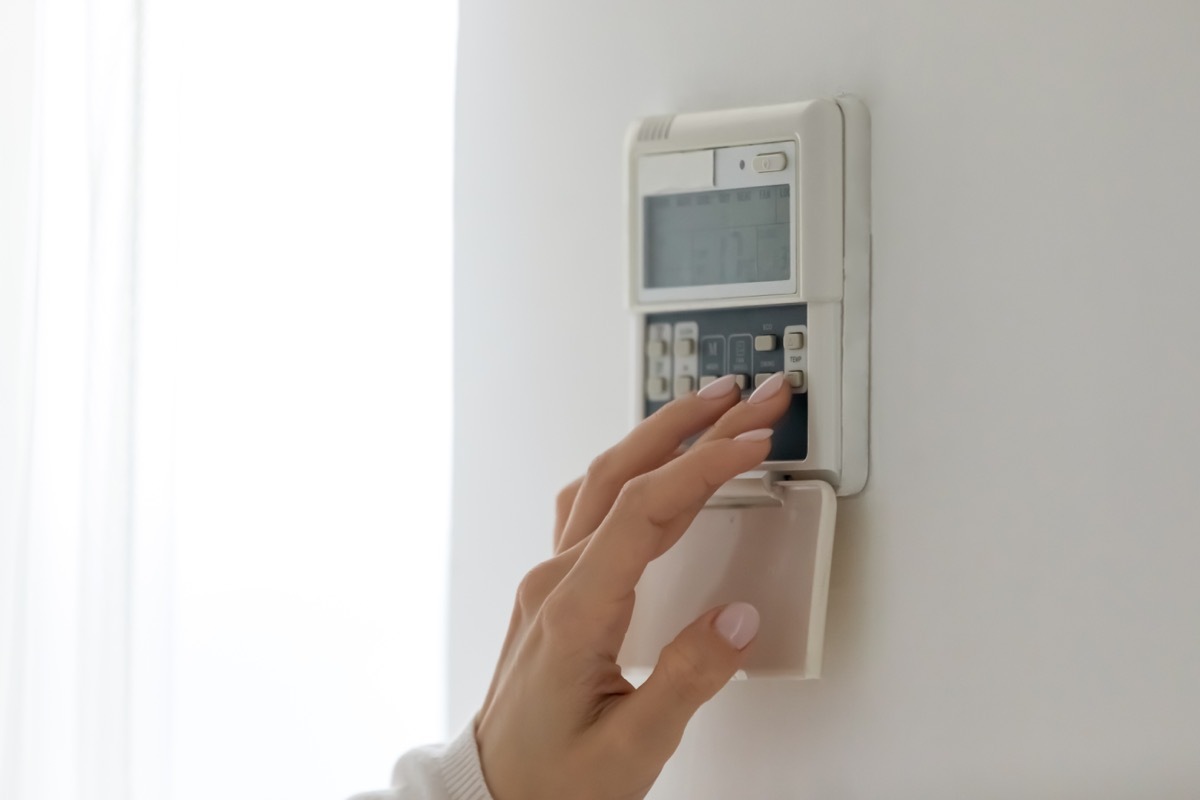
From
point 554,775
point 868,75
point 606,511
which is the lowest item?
point 554,775

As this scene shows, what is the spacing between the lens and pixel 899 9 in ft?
2.04

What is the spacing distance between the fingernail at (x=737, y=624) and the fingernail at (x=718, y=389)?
111mm

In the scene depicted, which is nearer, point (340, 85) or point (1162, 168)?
point (1162, 168)

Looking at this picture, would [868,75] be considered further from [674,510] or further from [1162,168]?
[674,510]

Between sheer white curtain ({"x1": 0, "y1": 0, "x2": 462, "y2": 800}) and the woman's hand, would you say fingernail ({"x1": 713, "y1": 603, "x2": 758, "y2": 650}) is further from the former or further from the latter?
sheer white curtain ({"x1": 0, "y1": 0, "x2": 462, "y2": 800})

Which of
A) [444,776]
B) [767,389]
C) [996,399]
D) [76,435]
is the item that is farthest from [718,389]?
[76,435]

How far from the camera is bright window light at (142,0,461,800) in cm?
73

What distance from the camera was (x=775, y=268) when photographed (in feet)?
2.05

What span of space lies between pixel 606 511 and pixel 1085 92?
1.04 ft

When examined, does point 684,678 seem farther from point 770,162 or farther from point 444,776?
point 770,162

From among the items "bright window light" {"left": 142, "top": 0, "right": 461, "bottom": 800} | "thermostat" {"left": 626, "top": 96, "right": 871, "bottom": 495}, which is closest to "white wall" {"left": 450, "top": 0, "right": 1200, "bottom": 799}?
"thermostat" {"left": 626, "top": 96, "right": 871, "bottom": 495}

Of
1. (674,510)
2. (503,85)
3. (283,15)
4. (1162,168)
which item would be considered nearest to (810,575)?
(674,510)

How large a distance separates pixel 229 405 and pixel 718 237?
1.06 ft

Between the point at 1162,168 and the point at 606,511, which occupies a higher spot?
the point at 1162,168
